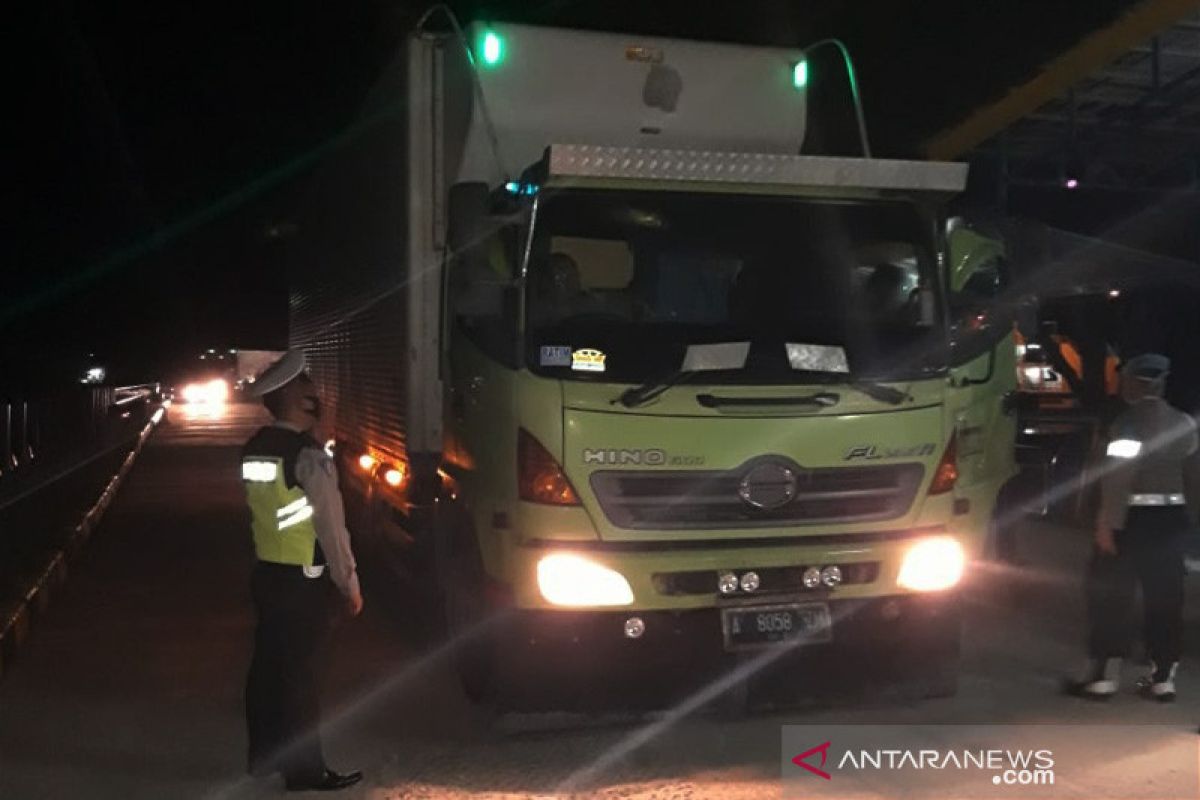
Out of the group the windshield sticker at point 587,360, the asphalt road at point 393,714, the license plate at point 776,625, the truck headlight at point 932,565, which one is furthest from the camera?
the truck headlight at point 932,565

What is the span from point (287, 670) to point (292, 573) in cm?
45

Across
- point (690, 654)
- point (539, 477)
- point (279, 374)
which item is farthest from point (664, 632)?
point (279, 374)

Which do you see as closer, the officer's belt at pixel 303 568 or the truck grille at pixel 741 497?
the officer's belt at pixel 303 568

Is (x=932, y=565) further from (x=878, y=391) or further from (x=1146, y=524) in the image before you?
(x=1146, y=524)

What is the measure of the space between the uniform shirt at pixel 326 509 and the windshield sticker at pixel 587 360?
1.20 m

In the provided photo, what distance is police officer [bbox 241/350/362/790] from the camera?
208 inches

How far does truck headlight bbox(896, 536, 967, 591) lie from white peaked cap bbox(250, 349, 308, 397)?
296 centimetres

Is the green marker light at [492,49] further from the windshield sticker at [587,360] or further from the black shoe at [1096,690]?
the black shoe at [1096,690]

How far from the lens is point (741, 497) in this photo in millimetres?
5879

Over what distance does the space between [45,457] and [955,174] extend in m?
19.5

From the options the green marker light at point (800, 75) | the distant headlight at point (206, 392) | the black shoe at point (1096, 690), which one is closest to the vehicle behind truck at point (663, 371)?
the green marker light at point (800, 75)

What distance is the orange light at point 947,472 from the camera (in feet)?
20.4

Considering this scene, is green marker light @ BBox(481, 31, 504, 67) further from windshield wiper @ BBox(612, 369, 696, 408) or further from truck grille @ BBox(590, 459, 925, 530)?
truck grille @ BBox(590, 459, 925, 530)

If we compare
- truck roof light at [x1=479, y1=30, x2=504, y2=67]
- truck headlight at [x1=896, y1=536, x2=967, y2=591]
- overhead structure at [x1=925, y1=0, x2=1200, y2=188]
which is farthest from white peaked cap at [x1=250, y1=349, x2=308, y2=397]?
overhead structure at [x1=925, y1=0, x2=1200, y2=188]
